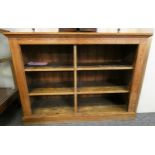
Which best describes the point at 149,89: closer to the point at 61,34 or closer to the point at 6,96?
the point at 61,34

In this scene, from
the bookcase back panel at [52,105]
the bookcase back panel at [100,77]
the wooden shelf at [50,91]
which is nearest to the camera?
the wooden shelf at [50,91]

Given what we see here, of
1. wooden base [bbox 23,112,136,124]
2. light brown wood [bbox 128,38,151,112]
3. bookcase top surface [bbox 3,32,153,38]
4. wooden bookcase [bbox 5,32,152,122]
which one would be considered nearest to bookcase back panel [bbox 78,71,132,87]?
wooden bookcase [bbox 5,32,152,122]

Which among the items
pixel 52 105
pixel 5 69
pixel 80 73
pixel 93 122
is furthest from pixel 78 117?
pixel 5 69

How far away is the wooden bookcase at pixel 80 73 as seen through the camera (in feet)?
3.74

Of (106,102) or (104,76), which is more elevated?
(104,76)

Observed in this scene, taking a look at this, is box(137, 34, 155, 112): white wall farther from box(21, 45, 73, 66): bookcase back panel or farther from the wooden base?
box(21, 45, 73, 66): bookcase back panel

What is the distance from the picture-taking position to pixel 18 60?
117 cm

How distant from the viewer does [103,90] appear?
140 centimetres

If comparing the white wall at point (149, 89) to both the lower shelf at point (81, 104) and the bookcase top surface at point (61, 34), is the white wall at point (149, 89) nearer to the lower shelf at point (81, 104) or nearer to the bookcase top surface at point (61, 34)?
the lower shelf at point (81, 104)

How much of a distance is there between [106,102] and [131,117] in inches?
13.7

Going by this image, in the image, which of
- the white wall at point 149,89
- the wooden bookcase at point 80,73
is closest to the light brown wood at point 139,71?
the wooden bookcase at point 80,73
